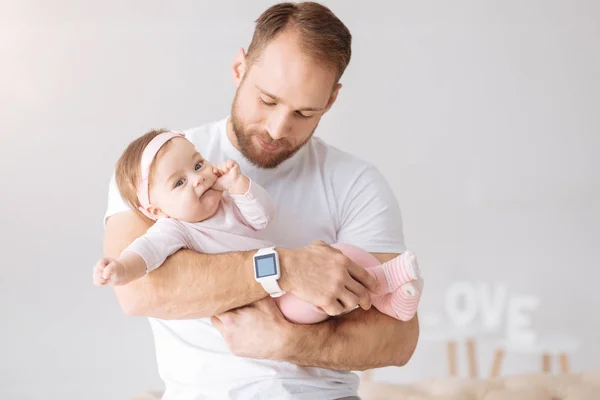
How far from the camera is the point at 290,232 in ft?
7.74

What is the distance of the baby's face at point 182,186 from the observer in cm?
207

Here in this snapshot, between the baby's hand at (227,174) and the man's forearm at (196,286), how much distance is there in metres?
0.18

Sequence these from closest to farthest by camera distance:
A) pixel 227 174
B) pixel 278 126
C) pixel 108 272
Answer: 1. pixel 108 272
2. pixel 227 174
3. pixel 278 126

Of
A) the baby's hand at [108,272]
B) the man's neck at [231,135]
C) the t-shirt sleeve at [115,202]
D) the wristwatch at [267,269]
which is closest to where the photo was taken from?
the baby's hand at [108,272]

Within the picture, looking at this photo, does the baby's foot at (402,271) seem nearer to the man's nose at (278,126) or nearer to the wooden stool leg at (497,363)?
the man's nose at (278,126)

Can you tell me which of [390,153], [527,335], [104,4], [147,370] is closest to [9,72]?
[104,4]

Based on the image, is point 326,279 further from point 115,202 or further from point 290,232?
point 115,202

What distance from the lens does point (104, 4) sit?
4453 millimetres

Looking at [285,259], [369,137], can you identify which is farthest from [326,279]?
[369,137]

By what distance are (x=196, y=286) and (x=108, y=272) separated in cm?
29

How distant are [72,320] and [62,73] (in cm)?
135

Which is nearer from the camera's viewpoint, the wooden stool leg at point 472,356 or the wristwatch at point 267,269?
the wristwatch at point 267,269

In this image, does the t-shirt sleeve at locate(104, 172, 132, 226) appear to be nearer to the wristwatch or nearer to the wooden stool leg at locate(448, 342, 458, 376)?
the wristwatch

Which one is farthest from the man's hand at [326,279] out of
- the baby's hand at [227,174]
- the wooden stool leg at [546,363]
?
the wooden stool leg at [546,363]
